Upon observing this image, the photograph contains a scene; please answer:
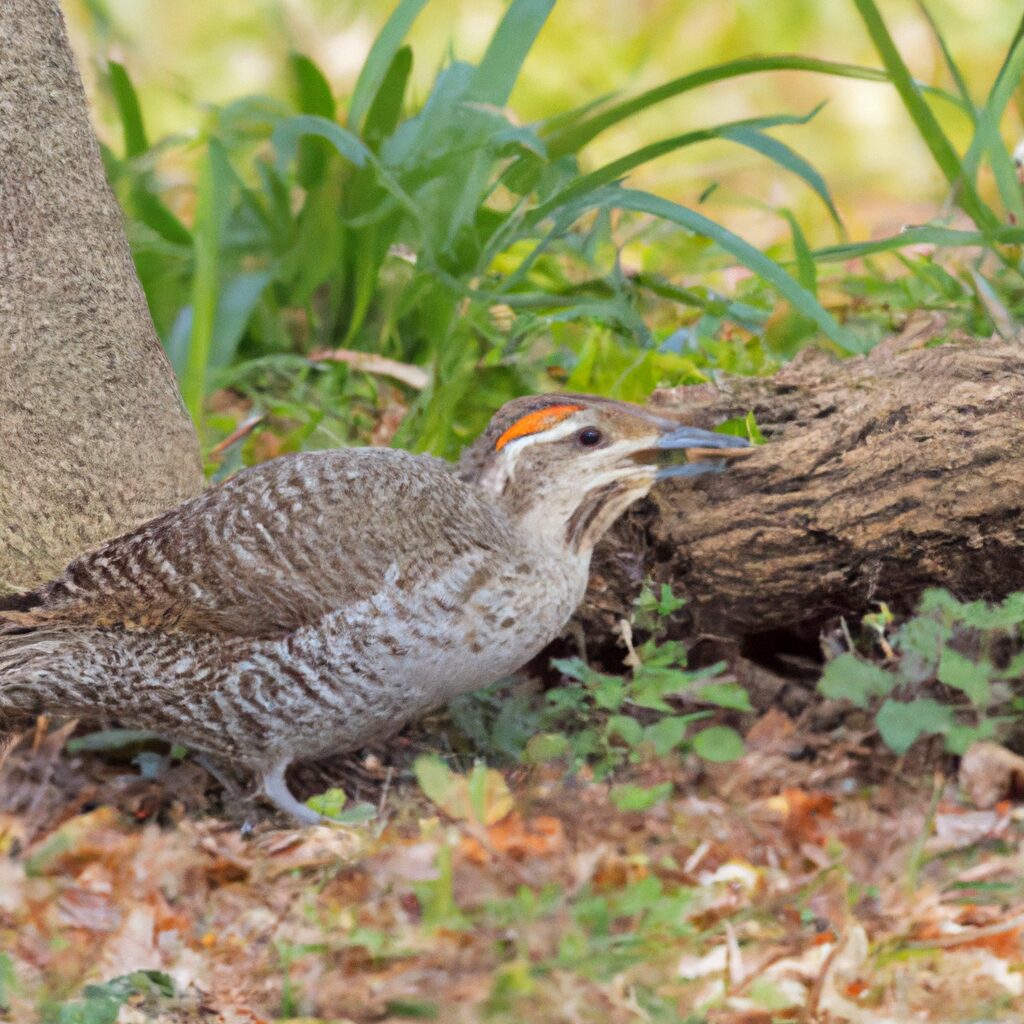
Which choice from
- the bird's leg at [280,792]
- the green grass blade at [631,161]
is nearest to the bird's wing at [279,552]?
the bird's leg at [280,792]

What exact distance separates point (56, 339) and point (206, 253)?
61 cm

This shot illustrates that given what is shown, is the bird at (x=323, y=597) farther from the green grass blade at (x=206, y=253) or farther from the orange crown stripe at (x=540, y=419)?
the green grass blade at (x=206, y=253)

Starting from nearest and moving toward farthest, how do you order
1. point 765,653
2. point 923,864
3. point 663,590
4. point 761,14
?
point 923,864
point 663,590
point 765,653
point 761,14

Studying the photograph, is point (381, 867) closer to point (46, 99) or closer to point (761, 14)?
point (46, 99)

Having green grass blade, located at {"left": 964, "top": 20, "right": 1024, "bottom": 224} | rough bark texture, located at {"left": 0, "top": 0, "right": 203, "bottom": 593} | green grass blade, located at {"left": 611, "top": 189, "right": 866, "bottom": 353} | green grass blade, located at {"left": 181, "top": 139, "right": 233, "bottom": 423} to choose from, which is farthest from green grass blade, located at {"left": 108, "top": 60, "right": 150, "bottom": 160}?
green grass blade, located at {"left": 964, "top": 20, "right": 1024, "bottom": 224}

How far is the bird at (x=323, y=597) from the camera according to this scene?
3.52m

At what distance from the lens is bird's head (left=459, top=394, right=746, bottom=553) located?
3727 millimetres

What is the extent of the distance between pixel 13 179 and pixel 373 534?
1374 mm

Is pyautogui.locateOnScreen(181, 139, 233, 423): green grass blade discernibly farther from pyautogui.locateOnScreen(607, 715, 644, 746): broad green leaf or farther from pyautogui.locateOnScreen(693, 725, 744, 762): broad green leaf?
pyautogui.locateOnScreen(693, 725, 744, 762): broad green leaf

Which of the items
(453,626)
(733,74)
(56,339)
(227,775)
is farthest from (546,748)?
(733,74)

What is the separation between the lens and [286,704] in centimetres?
353

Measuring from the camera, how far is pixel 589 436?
3734 millimetres

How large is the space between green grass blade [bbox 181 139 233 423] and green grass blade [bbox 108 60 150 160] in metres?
0.94

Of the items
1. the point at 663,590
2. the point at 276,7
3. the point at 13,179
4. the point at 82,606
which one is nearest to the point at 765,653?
the point at 663,590
